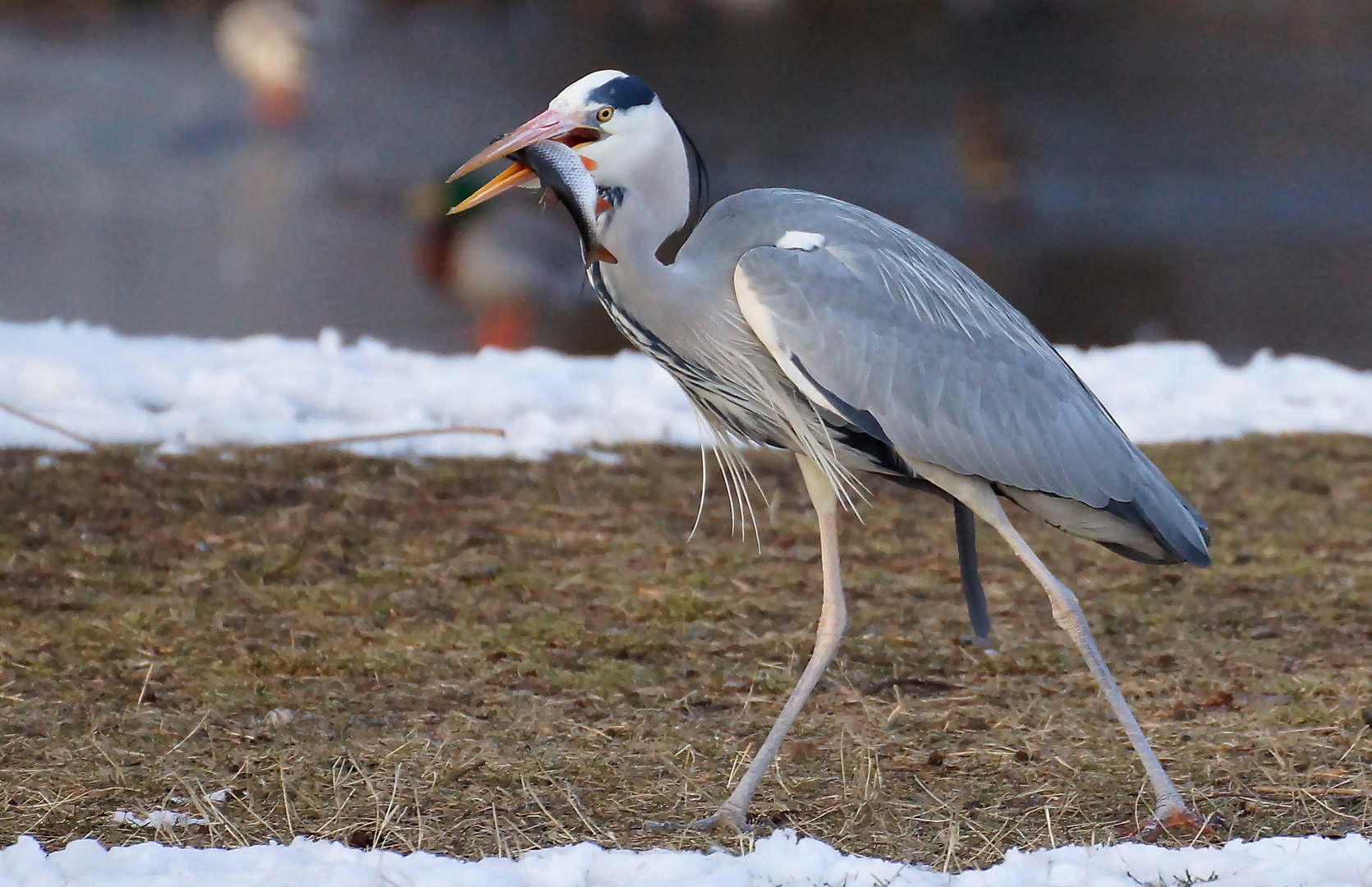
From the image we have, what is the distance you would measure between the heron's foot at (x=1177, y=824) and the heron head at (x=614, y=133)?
1.57m

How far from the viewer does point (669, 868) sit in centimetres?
278

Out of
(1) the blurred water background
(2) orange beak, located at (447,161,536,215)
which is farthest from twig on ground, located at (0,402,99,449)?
(1) the blurred water background

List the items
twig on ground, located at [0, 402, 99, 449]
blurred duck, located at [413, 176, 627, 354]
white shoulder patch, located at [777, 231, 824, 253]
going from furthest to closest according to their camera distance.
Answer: blurred duck, located at [413, 176, 627, 354] < twig on ground, located at [0, 402, 99, 449] < white shoulder patch, located at [777, 231, 824, 253]

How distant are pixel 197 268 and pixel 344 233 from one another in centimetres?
137

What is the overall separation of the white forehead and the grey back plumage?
1.29 ft

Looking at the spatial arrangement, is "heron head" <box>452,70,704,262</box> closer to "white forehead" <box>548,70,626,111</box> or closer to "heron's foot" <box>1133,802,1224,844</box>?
"white forehead" <box>548,70,626,111</box>

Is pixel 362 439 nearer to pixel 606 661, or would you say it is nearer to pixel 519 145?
pixel 606 661

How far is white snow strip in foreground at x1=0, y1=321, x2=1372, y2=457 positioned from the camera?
6613 mm

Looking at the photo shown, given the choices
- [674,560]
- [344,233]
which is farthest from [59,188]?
[674,560]

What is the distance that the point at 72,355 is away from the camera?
7.39 meters

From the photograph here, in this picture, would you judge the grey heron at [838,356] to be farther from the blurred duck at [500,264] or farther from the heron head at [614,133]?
the blurred duck at [500,264]

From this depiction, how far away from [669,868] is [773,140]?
13.2 m

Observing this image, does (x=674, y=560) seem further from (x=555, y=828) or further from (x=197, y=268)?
(x=197, y=268)

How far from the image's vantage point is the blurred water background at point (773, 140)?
14.0 meters
